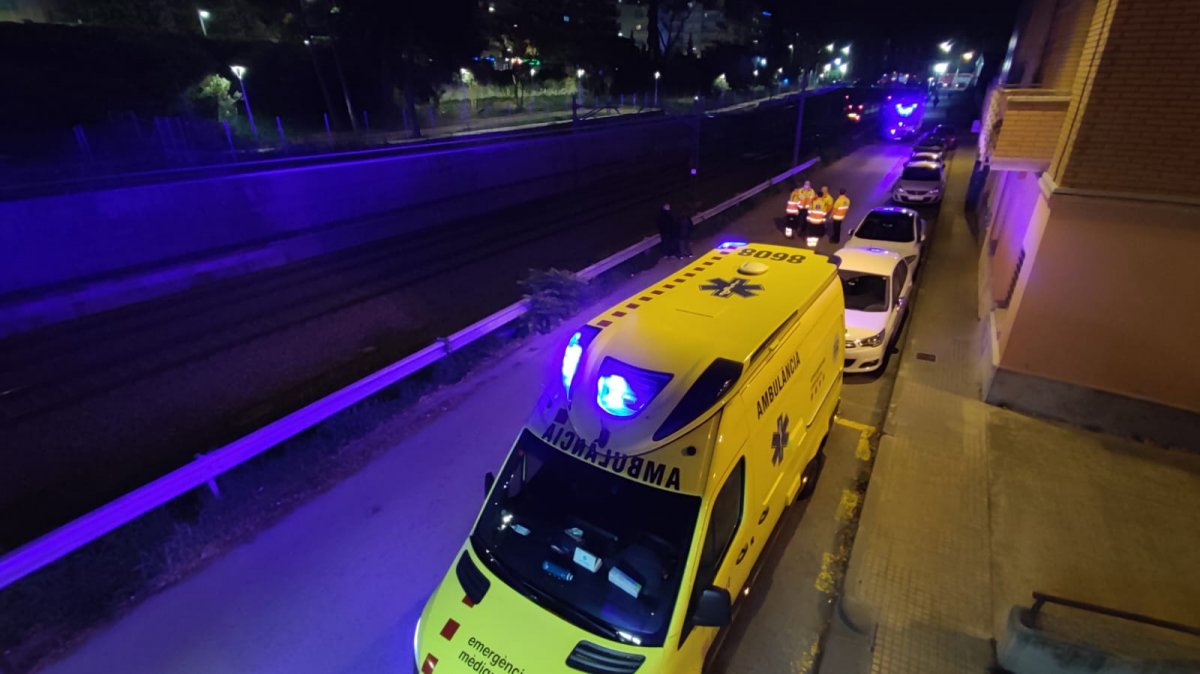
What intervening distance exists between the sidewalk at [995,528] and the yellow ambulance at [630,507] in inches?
55.0

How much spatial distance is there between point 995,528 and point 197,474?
27.5ft

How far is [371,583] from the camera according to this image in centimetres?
509

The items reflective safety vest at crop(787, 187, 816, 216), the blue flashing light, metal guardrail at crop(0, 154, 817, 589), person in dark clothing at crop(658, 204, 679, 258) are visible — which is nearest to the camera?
the blue flashing light

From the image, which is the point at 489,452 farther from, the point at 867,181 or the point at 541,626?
the point at 867,181

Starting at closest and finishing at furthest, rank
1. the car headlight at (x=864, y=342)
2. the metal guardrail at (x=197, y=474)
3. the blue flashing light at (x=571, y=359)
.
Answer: the blue flashing light at (x=571, y=359) → the metal guardrail at (x=197, y=474) → the car headlight at (x=864, y=342)

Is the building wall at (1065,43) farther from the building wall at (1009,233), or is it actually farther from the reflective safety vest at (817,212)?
the reflective safety vest at (817,212)

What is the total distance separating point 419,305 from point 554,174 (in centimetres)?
1552

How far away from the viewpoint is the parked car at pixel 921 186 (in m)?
18.5

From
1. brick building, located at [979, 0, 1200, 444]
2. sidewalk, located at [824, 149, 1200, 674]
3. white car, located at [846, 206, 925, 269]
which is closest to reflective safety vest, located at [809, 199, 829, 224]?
white car, located at [846, 206, 925, 269]

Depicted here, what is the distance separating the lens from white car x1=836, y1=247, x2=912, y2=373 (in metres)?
8.54

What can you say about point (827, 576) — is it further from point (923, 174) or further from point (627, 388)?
point (923, 174)

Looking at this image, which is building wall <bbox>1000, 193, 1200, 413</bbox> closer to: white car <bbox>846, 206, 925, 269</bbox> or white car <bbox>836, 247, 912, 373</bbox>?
white car <bbox>836, 247, 912, 373</bbox>

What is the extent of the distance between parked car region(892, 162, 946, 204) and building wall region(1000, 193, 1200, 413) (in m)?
12.7

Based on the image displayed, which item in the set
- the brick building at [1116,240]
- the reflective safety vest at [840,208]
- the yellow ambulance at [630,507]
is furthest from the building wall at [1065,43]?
the yellow ambulance at [630,507]
